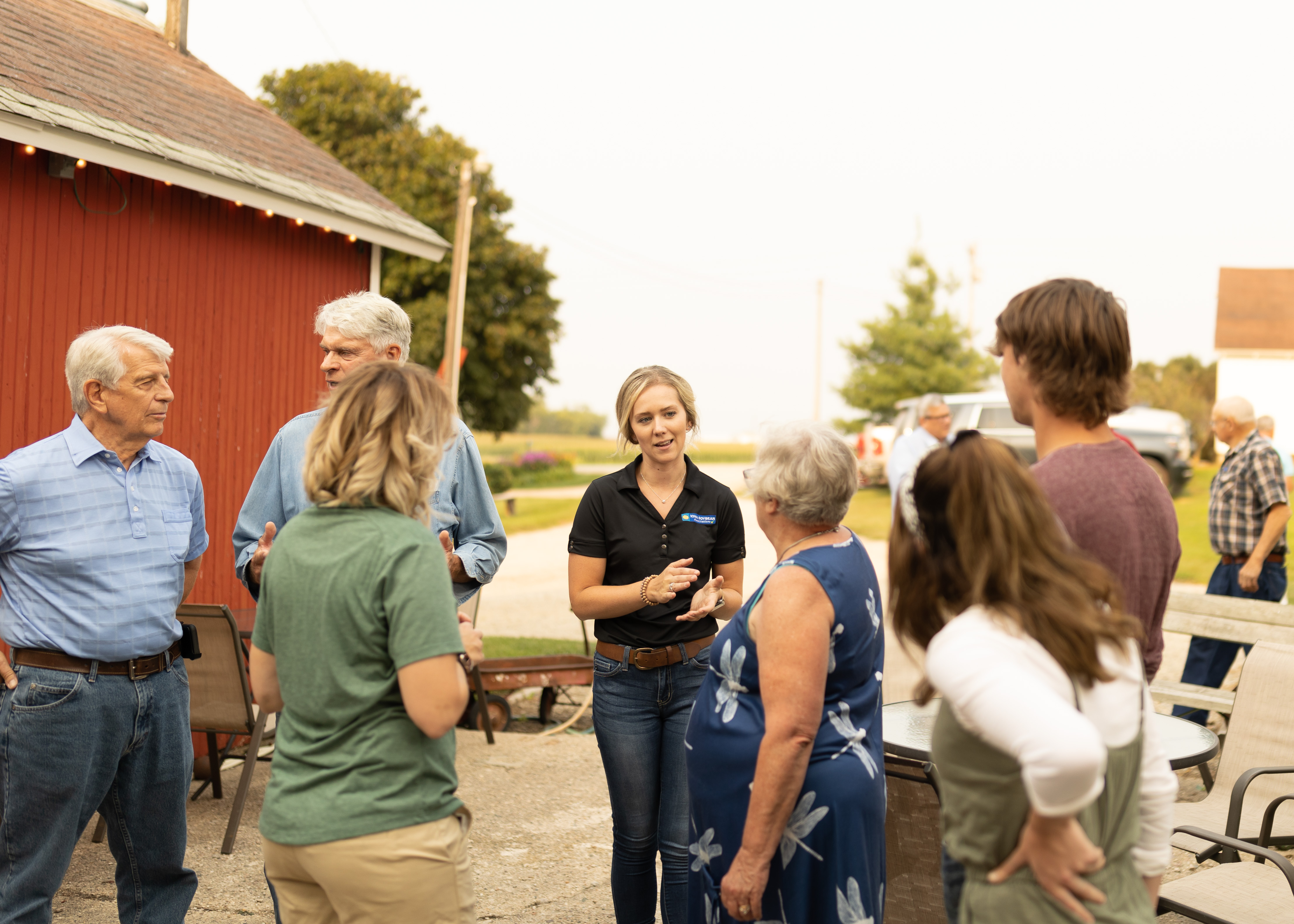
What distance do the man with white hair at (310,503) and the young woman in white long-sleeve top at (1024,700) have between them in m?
1.58

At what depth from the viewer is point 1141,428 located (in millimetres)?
21578

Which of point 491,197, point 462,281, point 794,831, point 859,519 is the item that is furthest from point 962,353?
point 794,831

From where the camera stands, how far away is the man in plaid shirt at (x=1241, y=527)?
6410 mm

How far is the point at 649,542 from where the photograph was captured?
3.31 metres

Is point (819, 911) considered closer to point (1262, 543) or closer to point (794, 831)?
point (794, 831)

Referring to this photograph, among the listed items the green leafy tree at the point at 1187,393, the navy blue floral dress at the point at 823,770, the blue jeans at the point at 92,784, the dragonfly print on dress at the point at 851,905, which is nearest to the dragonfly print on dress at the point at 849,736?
the navy blue floral dress at the point at 823,770

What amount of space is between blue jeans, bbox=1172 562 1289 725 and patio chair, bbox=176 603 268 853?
5.42m

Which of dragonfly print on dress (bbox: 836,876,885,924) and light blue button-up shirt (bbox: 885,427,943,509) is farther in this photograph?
light blue button-up shirt (bbox: 885,427,943,509)

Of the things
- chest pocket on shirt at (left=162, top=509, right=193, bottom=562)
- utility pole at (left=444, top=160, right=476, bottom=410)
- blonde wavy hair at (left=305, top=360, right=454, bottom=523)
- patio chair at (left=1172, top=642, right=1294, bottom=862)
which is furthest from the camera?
utility pole at (left=444, top=160, right=476, bottom=410)

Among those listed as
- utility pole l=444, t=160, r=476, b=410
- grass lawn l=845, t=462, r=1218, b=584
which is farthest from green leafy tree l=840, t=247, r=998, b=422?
utility pole l=444, t=160, r=476, b=410

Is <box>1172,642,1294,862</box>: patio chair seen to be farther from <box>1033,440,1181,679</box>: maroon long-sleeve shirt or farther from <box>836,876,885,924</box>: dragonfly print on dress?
<box>1033,440,1181,679</box>: maroon long-sleeve shirt

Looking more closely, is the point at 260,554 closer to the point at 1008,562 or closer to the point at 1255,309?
the point at 1008,562

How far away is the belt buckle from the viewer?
10.4ft

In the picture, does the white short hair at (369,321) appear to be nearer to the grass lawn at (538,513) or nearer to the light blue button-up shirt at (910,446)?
the light blue button-up shirt at (910,446)
